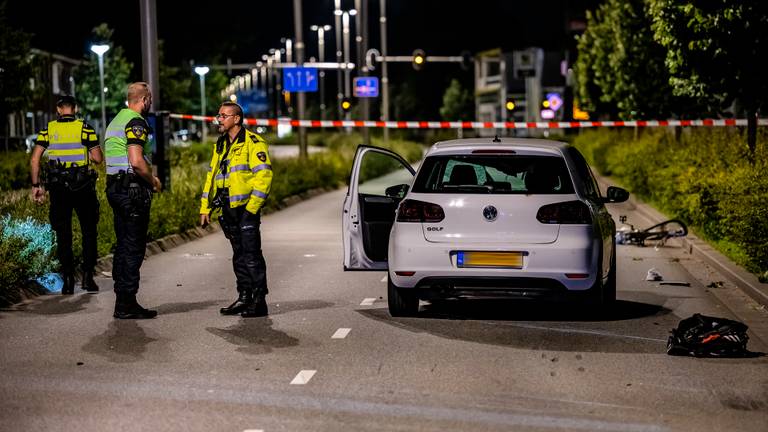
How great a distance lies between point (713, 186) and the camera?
1645cm

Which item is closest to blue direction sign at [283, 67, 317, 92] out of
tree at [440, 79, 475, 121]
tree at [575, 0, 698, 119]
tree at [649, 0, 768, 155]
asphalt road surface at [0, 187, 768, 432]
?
tree at [575, 0, 698, 119]

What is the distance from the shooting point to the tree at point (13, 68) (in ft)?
167

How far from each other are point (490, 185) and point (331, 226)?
37.5 feet

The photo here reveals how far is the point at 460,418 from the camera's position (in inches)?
279

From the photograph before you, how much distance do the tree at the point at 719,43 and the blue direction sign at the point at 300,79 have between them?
17.8 metres

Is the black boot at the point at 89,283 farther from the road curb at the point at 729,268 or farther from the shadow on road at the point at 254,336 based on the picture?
the road curb at the point at 729,268

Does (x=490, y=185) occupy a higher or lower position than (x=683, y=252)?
higher

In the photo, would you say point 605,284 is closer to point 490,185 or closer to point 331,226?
point 490,185

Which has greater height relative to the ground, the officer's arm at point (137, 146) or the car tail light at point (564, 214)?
the officer's arm at point (137, 146)

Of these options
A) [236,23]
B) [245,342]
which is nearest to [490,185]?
[245,342]

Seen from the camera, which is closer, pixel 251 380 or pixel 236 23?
pixel 251 380

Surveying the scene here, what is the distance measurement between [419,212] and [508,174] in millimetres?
931

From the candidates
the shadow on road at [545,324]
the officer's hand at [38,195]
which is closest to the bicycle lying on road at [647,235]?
the shadow on road at [545,324]

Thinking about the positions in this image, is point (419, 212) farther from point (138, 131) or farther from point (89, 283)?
point (89, 283)
